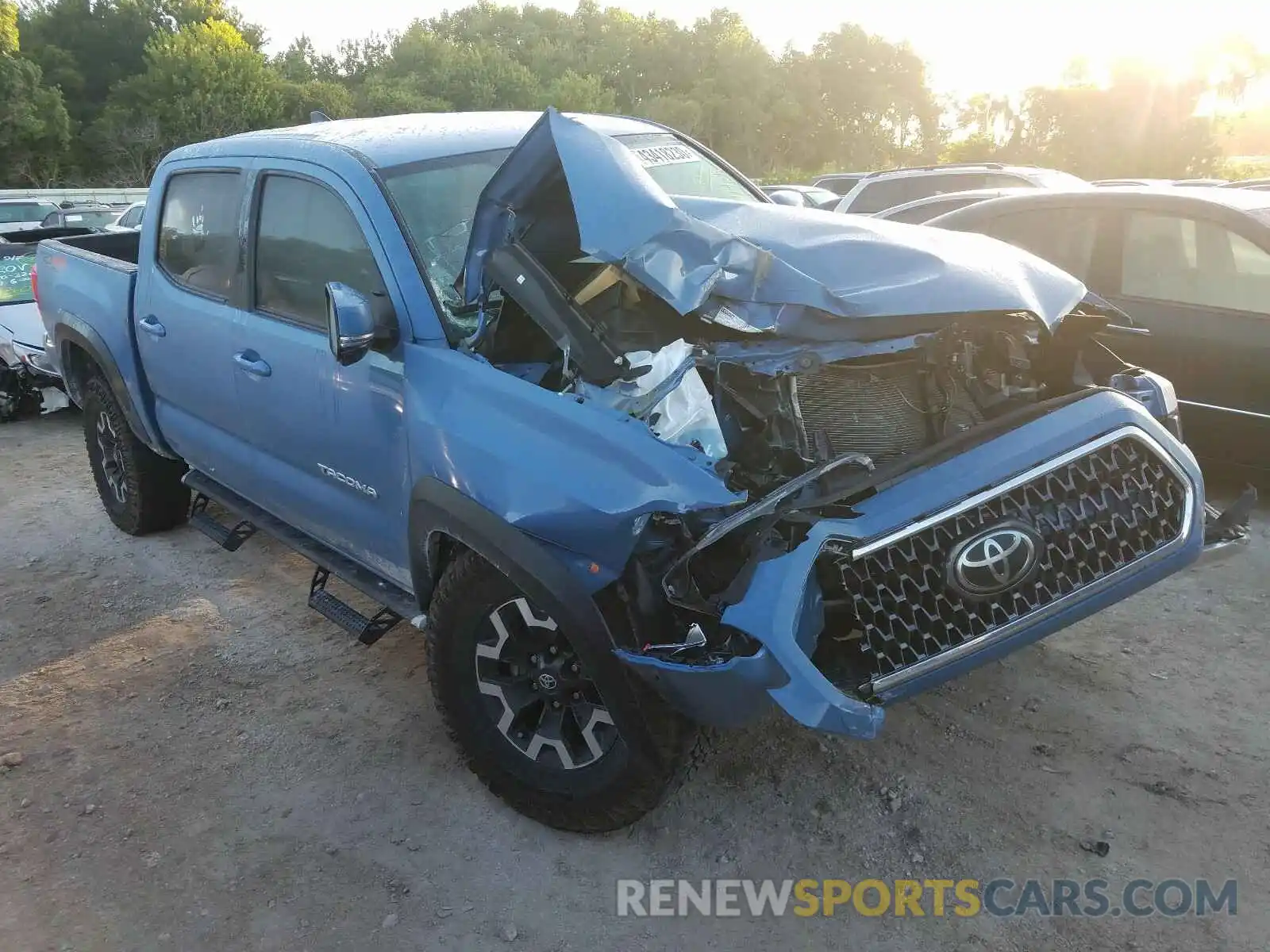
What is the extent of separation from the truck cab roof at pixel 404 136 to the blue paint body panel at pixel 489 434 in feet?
0.04

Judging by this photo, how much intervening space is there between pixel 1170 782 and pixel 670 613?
67.4 inches

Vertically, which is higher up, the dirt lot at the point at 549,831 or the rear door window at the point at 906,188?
the rear door window at the point at 906,188

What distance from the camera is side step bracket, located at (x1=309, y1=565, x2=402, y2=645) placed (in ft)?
11.1

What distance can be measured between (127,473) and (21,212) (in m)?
14.2

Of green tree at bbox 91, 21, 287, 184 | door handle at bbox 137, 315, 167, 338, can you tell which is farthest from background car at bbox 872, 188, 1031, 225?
green tree at bbox 91, 21, 287, 184

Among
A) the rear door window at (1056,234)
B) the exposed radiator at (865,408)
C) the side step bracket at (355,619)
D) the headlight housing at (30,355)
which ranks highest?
the rear door window at (1056,234)

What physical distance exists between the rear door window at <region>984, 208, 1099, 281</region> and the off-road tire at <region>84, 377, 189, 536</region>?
491 centimetres

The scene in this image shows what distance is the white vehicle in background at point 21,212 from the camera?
16.1m

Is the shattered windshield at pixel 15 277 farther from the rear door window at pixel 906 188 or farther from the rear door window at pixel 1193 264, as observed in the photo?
the rear door window at pixel 906 188

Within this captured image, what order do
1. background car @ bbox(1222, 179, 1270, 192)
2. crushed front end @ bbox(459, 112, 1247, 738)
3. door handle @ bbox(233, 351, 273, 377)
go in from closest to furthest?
crushed front end @ bbox(459, 112, 1247, 738) < door handle @ bbox(233, 351, 273, 377) < background car @ bbox(1222, 179, 1270, 192)

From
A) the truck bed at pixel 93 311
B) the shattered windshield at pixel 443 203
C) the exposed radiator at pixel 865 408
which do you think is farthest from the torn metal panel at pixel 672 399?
the truck bed at pixel 93 311

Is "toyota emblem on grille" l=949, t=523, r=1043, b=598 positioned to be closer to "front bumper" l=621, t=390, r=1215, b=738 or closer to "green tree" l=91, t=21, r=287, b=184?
"front bumper" l=621, t=390, r=1215, b=738

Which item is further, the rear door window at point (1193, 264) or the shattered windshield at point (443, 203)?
the rear door window at point (1193, 264)

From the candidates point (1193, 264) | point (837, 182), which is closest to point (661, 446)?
point (1193, 264)
